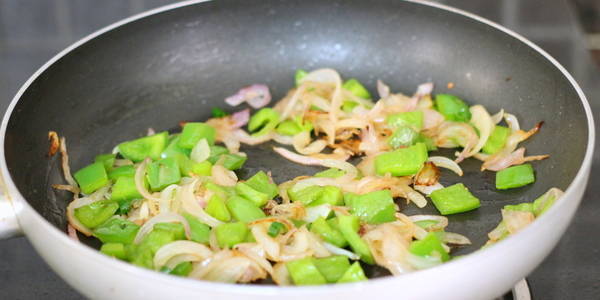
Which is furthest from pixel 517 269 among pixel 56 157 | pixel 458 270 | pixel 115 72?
pixel 115 72

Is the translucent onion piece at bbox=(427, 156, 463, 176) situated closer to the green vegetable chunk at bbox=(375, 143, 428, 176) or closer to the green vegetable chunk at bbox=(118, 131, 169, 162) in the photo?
the green vegetable chunk at bbox=(375, 143, 428, 176)

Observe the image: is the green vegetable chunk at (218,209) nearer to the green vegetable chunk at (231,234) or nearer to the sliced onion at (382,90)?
the green vegetable chunk at (231,234)

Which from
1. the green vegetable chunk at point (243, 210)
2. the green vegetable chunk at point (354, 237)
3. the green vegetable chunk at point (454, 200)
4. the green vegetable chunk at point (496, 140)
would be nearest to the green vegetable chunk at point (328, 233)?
the green vegetable chunk at point (354, 237)

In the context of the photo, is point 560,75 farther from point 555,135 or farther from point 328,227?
point 328,227

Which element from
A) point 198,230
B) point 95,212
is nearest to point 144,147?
point 95,212

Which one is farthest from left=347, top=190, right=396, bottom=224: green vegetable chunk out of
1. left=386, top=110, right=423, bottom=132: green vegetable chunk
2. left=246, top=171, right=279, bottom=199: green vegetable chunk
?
left=386, top=110, right=423, bottom=132: green vegetable chunk

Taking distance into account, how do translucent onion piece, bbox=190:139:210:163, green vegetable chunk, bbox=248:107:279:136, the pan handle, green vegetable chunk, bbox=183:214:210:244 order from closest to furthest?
the pan handle < green vegetable chunk, bbox=183:214:210:244 < translucent onion piece, bbox=190:139:210:163 < green vegetable chunk, bbox=248:107:279:136
